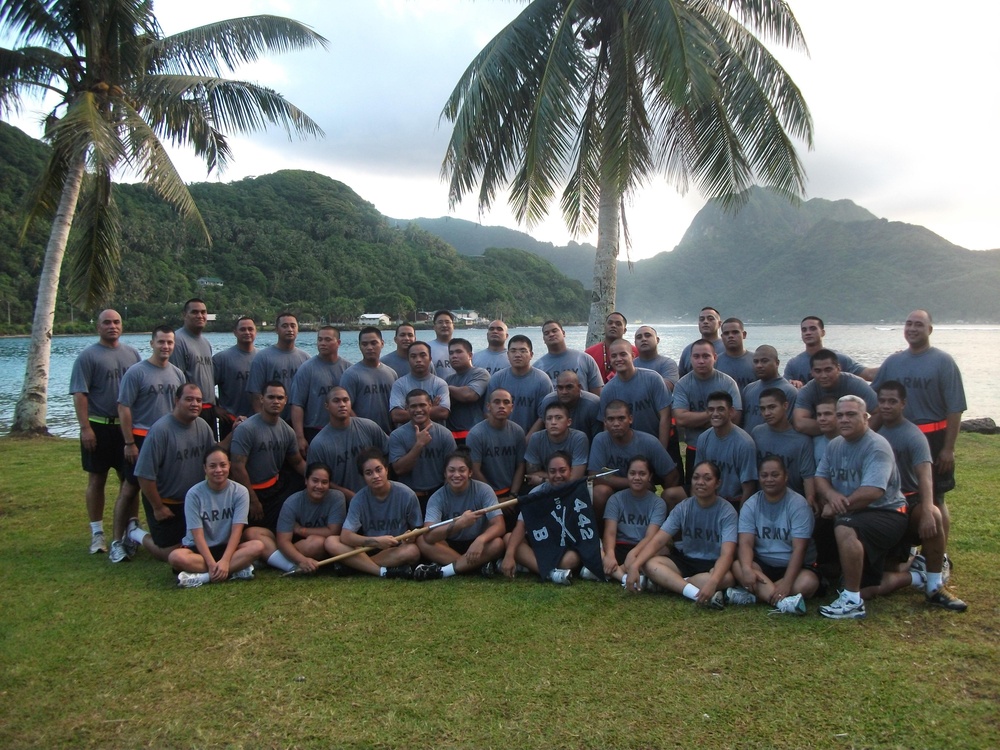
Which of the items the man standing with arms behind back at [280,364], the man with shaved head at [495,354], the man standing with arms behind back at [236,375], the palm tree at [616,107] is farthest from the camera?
the palm tree at [616,107]

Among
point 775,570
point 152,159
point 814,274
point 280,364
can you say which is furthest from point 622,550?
point 814,274

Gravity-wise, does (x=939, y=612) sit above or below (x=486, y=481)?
below

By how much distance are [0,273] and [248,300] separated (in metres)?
13.9

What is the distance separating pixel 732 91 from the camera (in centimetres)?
1068

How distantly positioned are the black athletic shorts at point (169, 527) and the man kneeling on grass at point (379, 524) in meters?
1.44

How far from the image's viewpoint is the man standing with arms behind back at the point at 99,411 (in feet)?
21.7

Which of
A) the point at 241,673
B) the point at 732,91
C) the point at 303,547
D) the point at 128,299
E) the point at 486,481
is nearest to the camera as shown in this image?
the point at 241,673

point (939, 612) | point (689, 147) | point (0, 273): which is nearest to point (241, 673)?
point (939, 612)

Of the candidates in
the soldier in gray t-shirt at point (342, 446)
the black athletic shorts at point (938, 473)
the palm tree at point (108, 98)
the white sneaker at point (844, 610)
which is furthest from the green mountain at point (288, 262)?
the white sneaker at point (844, 610)

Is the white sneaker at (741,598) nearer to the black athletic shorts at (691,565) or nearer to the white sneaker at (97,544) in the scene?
the black athletic shorts at (691,565)

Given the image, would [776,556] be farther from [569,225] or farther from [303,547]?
[569,225]

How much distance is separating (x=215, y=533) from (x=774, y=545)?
14.7 feet

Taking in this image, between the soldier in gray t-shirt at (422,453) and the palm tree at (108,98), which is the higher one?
the palm tree at (108,98)

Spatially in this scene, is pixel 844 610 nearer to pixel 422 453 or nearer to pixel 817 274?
pixel 422 453
